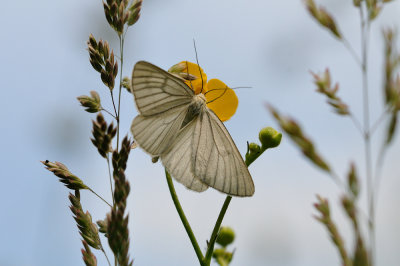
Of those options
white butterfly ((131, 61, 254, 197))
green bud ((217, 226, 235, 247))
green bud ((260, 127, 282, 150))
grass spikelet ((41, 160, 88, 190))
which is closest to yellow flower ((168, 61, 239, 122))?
white butterfly ((131, 61, 254, 197))

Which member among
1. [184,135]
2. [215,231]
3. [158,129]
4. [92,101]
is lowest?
[215,231]

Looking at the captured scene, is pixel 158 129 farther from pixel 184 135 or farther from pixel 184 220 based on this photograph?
pixel 184 220

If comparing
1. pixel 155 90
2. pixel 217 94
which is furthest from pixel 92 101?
pixel 217 94

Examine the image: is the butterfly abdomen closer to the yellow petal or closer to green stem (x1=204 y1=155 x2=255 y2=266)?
the yellow petal

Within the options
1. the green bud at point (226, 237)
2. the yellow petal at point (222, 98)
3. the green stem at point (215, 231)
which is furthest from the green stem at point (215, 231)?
the yellow petal at point (222, 98)

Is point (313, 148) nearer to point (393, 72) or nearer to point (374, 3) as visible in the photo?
point (393, 72)

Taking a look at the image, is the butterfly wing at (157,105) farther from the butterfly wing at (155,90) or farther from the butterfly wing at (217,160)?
the butterfly wing at (217,160)

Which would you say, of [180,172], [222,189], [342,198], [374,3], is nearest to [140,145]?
[180,172]
